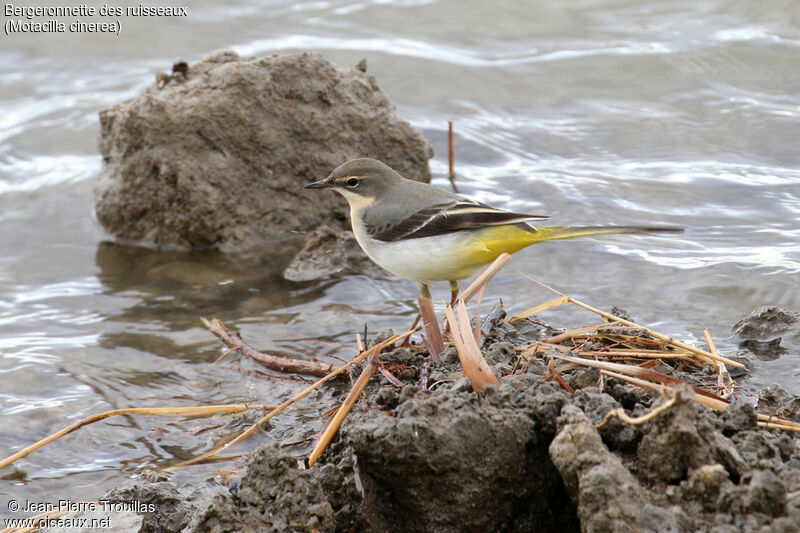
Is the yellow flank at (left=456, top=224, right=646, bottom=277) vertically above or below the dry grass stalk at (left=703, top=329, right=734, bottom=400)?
above

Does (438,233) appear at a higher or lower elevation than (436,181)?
higher

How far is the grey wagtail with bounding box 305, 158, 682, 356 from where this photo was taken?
6.23m

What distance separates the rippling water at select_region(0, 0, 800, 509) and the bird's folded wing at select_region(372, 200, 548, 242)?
3.50ft

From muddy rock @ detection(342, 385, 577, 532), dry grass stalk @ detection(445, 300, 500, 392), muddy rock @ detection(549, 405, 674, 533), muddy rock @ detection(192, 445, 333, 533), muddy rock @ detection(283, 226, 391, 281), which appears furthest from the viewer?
muddy rock @ detection(283, 226, 391, 281)

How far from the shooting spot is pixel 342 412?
447 centimetres

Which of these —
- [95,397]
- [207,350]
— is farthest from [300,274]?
[95,397]

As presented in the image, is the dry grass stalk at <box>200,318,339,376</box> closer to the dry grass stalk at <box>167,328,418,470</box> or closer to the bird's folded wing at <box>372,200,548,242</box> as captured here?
the dry grass stalk at <box>167,328,418,470</box>

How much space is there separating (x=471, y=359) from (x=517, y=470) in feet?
2.22

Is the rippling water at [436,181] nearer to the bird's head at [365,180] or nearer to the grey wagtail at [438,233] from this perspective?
the grey wagtail at [438,233]

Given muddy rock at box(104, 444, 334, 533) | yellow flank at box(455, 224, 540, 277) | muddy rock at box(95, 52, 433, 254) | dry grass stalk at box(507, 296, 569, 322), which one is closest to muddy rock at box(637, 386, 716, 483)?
muddy rock at box(104, 444, 334, 533)

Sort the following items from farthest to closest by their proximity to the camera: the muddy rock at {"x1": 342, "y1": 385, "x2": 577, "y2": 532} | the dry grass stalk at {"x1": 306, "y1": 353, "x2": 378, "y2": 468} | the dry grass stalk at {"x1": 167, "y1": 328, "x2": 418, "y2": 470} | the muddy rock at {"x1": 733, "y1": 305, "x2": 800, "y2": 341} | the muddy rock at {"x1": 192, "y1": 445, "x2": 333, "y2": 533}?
1. the muddy rock at {"x1": 733, "y1": 305, "x2": 800, "y2": 341}
2. the dry grass stalk at {"x1": 167, "y1": 328, "x2": 418, "y2": 470}
3. the dry grass stalk at {"x1": 306, "y1": 353, "x2": 378, "y2": 468}
4. the muddy rock at {"x1": 192, "y1": 445, "x2": 333, "y2": 533}
5. the muddy rock at {"x1": 342, "y1": 385, "x2": 577, "y2": 532}

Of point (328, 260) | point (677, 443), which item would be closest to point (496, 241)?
point (328, 260)

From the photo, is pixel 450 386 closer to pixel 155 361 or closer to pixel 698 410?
pixel 698 410

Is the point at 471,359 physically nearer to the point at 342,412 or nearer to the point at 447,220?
the point at 342,412
